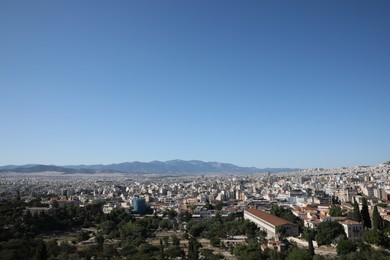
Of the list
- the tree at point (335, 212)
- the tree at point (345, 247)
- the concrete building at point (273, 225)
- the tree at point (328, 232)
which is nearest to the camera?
the tree at point (345, 247)

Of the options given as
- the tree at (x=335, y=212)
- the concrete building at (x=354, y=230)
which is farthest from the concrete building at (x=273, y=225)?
the tree at (x=335, y=212)

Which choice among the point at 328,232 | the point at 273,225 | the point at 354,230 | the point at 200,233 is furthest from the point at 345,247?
the point at 200,233

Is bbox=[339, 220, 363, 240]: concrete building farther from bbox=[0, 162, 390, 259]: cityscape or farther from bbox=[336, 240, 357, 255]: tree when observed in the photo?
bbox=[336, 240, 357, 255]: tree

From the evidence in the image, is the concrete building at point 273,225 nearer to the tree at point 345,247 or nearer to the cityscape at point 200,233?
the cityscape at point 200,233

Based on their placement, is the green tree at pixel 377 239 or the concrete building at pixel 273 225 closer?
the green tree at pixel 377 239

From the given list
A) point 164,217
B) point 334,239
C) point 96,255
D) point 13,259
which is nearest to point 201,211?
point 164,217

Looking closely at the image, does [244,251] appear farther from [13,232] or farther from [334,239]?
[13,232]

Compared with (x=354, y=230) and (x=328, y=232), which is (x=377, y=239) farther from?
(x=354, y=230)

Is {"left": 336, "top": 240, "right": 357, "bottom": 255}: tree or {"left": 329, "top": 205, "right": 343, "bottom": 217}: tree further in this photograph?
{"left": 329, "top": 205, "right": 343, "bottom": 217}: tree

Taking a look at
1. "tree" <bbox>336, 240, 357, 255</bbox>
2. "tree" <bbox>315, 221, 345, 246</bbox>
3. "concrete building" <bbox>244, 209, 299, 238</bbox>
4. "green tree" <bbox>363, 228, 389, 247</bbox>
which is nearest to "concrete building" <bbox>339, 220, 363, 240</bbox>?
"tree" <bbox>315, 221, 345, 246</bbox>
